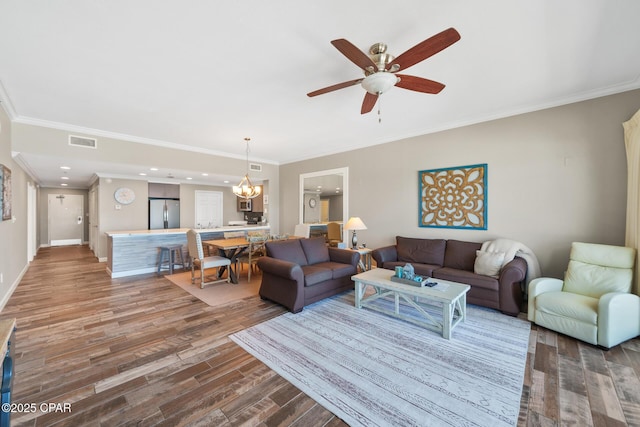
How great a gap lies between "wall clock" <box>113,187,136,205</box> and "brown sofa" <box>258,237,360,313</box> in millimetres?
5656

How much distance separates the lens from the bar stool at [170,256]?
5504 mm

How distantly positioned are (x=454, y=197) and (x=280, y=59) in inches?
137

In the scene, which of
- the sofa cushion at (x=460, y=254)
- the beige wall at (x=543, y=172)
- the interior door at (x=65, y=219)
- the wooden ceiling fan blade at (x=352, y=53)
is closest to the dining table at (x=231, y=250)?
the beige wall at (x=543, y=172)

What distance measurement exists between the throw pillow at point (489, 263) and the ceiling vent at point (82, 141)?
6.50 meters

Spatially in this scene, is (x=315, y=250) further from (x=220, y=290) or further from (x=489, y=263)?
(x=489, y=263)

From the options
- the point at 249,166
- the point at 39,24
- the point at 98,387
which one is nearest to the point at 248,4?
the point at 39,24

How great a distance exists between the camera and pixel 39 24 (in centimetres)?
195

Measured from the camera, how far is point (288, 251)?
3998mm

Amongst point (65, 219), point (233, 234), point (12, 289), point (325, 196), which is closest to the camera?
point (12, 289)

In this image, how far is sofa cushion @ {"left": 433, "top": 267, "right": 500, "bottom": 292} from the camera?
10.8ft

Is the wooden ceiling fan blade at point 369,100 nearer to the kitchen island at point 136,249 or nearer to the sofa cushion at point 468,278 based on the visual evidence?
the sofa cushion at point 468,278

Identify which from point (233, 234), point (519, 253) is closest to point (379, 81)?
point (519, 253)

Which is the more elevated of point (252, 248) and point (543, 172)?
point (543, 172)

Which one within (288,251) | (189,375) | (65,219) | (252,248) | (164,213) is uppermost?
(164,213)
